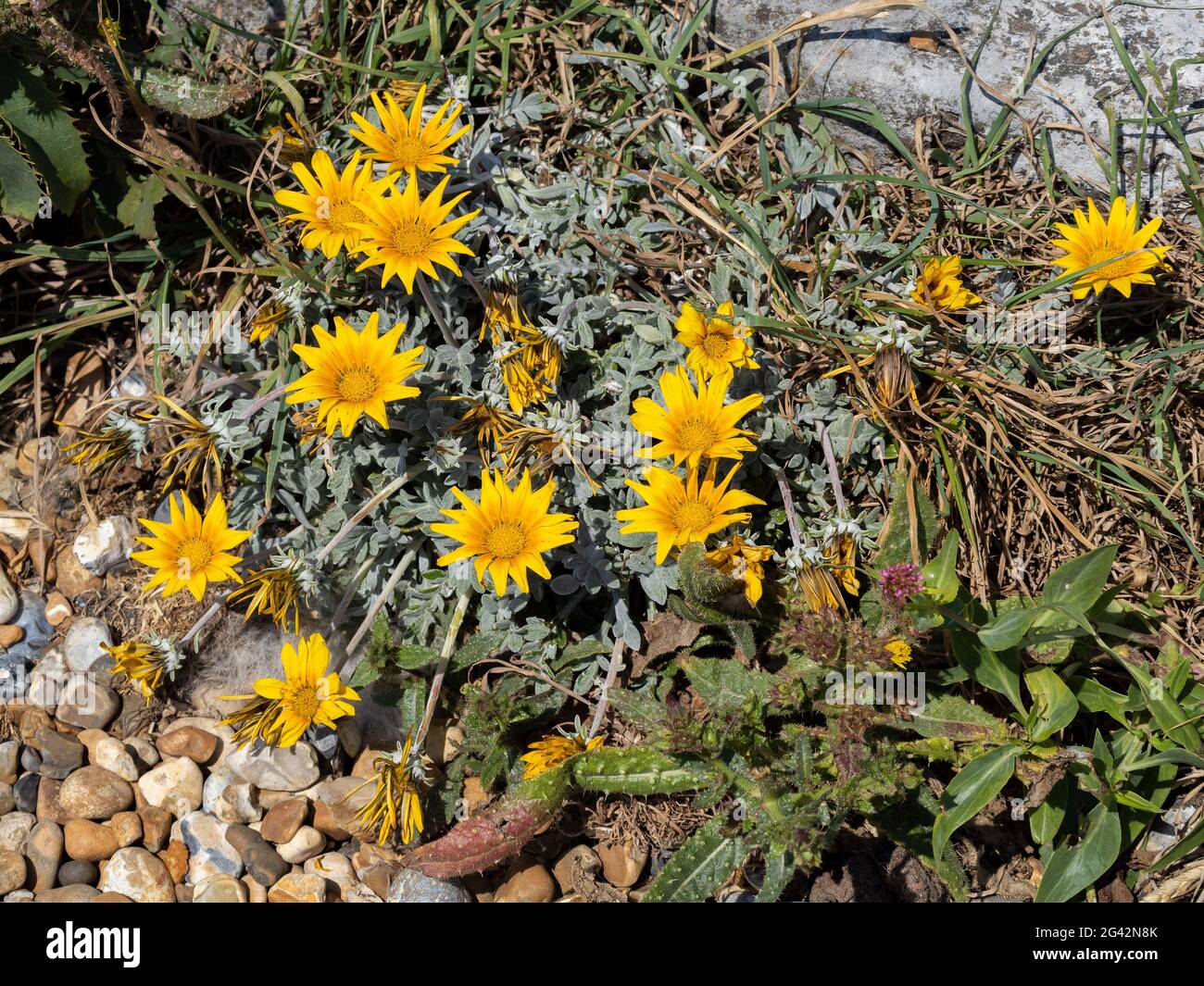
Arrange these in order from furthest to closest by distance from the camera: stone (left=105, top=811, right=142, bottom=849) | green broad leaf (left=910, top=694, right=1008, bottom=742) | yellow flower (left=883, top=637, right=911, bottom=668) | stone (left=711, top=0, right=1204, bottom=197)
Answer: stone (left=711, top=0, right=1204, bottom=197) < stone (left=105, top=811, right=142, bottom=849) < green broad leaf (left=910, top=694, right=1008, bottom=742) < yellow flower (left=883, top=637, right=911, bottom=668)

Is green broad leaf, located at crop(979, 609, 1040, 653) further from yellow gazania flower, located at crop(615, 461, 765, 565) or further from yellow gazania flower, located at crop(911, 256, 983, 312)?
yellow gazania flower, located at crop(911, 256, 983, 312)

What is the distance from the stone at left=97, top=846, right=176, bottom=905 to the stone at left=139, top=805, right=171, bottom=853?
5 centimetres

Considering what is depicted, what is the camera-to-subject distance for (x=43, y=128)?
3.51 m

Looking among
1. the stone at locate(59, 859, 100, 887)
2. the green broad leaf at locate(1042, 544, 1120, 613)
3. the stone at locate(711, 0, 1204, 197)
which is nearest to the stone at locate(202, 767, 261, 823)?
the stone at locate(59, 859, 100, 887)

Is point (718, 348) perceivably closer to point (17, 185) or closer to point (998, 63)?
point (998, 63)

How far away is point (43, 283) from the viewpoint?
12.9 ft

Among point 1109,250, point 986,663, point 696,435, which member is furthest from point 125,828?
point 1109,250

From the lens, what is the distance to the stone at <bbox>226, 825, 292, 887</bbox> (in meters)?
3.34

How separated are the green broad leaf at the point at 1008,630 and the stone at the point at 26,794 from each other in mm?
3096

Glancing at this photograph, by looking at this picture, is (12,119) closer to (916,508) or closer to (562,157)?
(562,157)

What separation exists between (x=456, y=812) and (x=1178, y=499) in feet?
8.52

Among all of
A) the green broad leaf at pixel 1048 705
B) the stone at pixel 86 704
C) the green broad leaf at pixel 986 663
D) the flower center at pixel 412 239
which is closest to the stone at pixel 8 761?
the stone at pixel 86 704

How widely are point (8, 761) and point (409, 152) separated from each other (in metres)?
2.42
